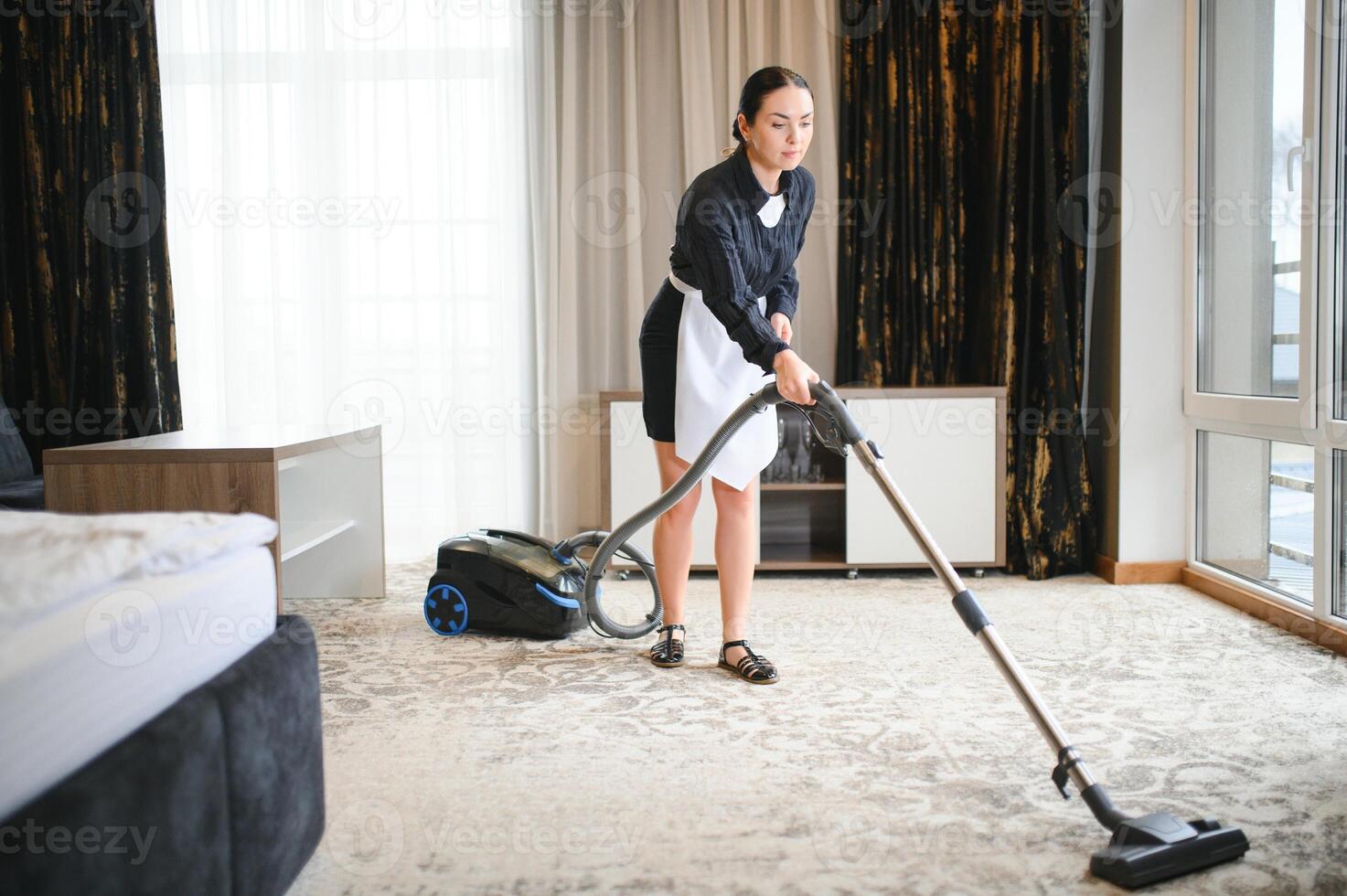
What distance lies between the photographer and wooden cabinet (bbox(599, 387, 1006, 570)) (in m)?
3.44

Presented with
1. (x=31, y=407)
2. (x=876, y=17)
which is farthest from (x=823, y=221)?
(x=31, y=407)

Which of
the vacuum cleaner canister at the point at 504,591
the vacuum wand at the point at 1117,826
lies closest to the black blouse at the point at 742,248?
the vacuum wand at the point at 1117,826

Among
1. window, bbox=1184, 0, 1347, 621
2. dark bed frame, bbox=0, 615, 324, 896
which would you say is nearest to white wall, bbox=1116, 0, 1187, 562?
window, bbox=1184, 0, 1347, 621

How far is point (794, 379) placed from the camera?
1.89m

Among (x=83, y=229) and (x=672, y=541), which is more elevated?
(x=83, y=229)

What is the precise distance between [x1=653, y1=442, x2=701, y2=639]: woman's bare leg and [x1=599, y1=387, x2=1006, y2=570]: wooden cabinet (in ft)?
2.91

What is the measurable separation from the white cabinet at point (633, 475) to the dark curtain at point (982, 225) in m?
0.83

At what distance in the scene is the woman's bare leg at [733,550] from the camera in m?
2.43

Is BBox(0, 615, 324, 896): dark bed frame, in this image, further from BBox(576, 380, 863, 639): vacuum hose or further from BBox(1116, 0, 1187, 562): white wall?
BBox(1116, 0, 1187, 562): white wall

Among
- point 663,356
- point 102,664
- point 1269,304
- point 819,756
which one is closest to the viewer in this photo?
point 102,664

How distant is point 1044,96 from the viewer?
3414 millimetres

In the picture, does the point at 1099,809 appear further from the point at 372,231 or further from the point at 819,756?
the point at 372,231

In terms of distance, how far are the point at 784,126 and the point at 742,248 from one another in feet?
0.84

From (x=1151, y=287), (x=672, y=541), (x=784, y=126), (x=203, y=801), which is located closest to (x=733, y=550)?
(x=672, y=541)
